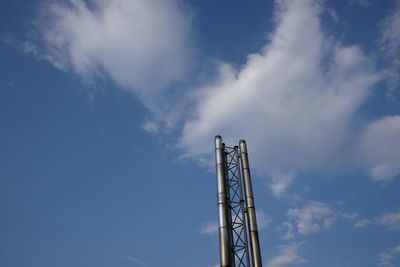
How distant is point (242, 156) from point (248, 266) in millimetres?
9396

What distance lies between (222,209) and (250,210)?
2460mm

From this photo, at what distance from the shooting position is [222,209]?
23.9m

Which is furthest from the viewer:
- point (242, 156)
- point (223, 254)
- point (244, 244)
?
point (242, 156)

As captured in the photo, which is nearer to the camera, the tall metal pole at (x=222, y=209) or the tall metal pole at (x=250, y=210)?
the tall metal pole at (x=222, y=209)

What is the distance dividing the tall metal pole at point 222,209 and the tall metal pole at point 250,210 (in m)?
1.91

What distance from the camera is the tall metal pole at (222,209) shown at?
70.5 feet

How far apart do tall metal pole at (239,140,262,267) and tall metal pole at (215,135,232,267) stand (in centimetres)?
191

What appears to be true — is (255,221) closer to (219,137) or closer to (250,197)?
(250,197)

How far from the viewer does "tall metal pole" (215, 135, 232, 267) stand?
21.5 m

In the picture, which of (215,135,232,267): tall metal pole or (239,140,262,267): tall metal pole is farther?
(239,140,262,267): tall metal pole

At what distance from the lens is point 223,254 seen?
21.5 metres

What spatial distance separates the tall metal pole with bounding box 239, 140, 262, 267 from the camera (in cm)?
2240

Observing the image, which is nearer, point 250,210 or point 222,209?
point 222,209

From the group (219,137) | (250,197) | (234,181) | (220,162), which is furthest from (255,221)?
(219,137)
